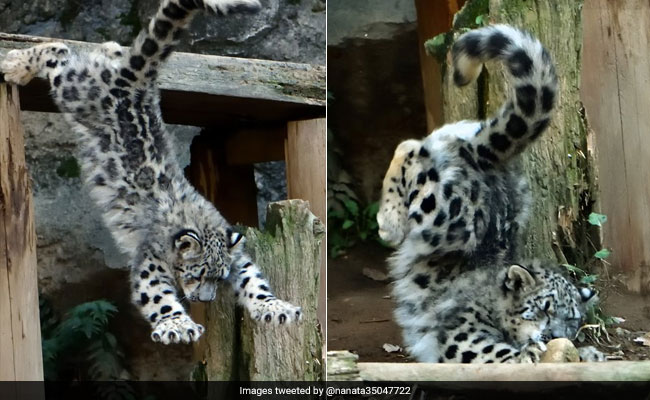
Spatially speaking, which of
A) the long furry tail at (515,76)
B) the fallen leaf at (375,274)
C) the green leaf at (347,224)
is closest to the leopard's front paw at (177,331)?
the fallen leaf at (375,274)

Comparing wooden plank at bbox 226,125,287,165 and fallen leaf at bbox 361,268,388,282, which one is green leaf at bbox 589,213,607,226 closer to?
fallen leaf at bbox 361,268,388,282

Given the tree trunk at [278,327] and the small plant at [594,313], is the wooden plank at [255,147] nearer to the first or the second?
the tree trunk at [278,327]

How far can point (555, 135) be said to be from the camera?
8.49 feet

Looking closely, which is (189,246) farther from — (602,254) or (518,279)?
(602,254)

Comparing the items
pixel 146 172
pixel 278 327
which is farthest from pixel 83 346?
pixel 278 327

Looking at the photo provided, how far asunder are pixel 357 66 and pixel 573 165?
39.5 inches

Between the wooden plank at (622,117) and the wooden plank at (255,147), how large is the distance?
2.87 ft

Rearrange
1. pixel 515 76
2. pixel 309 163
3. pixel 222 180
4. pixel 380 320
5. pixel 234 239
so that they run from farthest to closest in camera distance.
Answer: pixel 222 180
pixel 309 163
pixel 380 320
pixel 234 239
pixel 515 76

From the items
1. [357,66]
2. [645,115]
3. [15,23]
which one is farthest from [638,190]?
[15,23]

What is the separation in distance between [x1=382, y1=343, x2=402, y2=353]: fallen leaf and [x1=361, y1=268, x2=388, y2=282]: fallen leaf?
0.84 feet

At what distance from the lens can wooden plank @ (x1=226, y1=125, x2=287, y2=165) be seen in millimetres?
2891

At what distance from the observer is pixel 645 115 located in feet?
8.79

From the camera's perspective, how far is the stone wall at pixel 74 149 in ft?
10.6

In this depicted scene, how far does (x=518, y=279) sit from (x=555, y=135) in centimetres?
43
